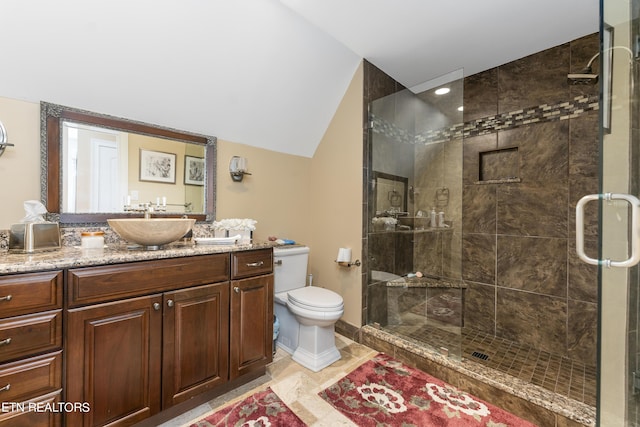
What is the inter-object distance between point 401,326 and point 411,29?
7.85ft

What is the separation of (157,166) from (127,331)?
1.14 metres

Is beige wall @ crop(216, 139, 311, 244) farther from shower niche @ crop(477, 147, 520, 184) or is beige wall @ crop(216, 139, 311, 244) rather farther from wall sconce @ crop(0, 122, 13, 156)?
shower niche @ crop(477, 147, 520, 184)

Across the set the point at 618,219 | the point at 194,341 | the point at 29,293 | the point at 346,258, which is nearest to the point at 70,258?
the point at 29,293

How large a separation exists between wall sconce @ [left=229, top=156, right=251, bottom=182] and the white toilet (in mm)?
725

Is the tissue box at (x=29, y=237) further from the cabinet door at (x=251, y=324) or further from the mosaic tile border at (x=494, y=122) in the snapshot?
the mosaic tile border at (x=494, y=122)

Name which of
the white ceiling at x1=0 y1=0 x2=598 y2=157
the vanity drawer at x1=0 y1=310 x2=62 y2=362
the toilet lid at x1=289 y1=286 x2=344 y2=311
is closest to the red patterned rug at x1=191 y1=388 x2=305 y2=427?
the toilet lid at x1=289 y1=286 x2=344 y2=311

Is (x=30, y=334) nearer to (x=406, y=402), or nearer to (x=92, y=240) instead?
(x=92, y=240)

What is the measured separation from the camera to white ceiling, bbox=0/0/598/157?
1.39m

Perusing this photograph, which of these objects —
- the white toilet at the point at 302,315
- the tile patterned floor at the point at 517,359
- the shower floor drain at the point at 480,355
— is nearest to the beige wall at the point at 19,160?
the white toilet at the point at 302,315

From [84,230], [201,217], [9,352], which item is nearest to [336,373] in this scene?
[201,217]

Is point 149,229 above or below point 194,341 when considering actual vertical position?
above

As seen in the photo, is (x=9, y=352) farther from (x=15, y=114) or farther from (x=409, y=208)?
(x=409, y=208)

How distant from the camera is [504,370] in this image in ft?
6.08

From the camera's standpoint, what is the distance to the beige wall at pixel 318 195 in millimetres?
2354
